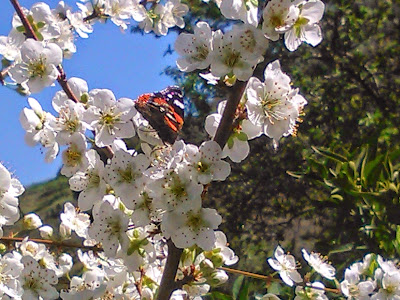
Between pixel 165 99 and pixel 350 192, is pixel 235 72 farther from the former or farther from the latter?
pixel 350 192

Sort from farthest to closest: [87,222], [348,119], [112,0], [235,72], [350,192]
→ [348,119] < [350,192] < [112,0] < [87,222] < [235,72]

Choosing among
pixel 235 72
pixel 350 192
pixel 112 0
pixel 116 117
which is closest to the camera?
pixel 235 72

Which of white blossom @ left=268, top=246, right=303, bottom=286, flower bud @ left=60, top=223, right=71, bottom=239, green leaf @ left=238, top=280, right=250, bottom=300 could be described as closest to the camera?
flower bud @ left=60, top=223, right=71, bottom=239

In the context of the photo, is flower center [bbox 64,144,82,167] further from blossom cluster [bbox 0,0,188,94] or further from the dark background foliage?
the dark background foliage

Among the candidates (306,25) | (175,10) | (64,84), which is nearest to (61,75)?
(64,84)

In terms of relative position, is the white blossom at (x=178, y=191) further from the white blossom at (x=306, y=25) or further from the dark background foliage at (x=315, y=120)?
the dark background foliage at (x=315, y=120)

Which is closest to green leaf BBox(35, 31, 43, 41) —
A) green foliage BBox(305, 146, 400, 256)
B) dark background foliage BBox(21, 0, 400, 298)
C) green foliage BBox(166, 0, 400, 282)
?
green foliage BBox(305, 146, 400, 256)

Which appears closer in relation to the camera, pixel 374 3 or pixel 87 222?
pixel 87 222

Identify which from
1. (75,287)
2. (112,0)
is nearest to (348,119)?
(112,0)

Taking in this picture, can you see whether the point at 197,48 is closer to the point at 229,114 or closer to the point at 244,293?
the point at 229,114
